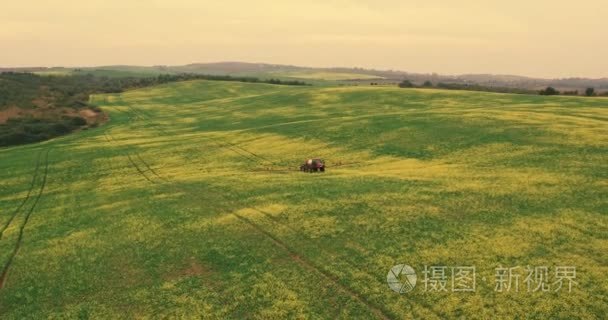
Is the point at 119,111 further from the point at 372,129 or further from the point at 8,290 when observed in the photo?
the point at 8,290

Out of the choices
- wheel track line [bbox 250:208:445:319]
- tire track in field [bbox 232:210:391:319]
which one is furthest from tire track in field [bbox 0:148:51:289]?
wheel track line [bbox 250:208:445:319]

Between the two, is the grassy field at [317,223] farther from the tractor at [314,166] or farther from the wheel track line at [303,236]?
the tractor at [314,166]

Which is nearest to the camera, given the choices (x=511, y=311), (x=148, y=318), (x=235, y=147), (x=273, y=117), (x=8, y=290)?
(x=511, y=311)

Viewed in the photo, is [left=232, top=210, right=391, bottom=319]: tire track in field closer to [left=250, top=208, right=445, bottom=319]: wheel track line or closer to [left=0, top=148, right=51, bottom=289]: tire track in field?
[left=250, top=208, right=445, bottom=319]: wheel track line

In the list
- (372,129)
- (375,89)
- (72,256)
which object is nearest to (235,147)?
(372,129)

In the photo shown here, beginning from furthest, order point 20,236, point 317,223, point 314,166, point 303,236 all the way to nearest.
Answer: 1. point 314,166
2. point 20,236
3. point 317,223
4. point 303,236

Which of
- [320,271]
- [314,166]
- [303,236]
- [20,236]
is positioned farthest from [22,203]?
[320,271]

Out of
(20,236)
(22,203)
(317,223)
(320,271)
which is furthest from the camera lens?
(22,203)

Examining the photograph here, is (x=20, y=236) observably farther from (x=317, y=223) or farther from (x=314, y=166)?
(x=314, y=166)

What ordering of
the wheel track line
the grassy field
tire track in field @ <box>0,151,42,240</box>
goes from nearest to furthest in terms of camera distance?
1. the wheel track line
2. the grassy field
3. tire track in field @ <box>0,151,42,240</box>
